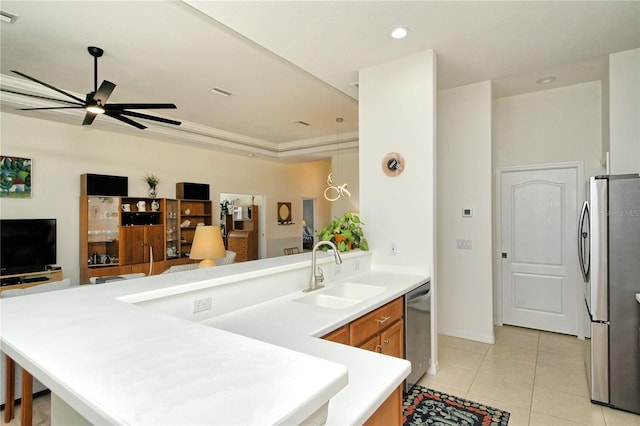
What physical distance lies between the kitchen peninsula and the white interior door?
330cm

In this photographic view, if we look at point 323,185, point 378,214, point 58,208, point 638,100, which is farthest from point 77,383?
point 323,185

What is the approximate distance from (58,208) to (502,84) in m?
6.37

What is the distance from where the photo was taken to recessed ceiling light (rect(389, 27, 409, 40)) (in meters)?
2.66

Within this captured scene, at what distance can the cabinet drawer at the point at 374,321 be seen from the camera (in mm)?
1912

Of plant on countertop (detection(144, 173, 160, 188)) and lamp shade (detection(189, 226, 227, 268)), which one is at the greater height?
plant on countertop (detection(144, 173, 160, 188))

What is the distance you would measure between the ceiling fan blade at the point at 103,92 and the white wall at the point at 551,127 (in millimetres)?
4357

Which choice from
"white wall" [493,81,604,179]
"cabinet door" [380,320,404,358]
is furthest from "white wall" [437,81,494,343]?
"cabinet door" [380,320,404,358]

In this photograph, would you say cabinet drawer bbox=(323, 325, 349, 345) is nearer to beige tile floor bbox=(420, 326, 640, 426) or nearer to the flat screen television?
beige tile floor bbox=(420, 326, 640, 426)

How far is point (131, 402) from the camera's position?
630 mm

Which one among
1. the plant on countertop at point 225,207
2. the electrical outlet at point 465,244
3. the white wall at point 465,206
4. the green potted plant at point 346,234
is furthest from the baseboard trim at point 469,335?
the plant on countertop at point 225,207

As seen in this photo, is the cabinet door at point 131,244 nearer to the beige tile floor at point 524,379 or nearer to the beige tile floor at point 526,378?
the beige tile floor at point 524,379

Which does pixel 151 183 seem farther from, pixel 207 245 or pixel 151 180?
pixel 207 245

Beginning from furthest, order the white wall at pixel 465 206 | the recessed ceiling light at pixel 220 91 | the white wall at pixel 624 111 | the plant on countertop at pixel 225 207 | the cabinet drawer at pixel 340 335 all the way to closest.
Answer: the plant on countertop at pixel 225 207 → the recessed ceiling light at pixel 220 91 → the white wall at pixel 465 206 → the white wall at pixel 624 111 → the cabinet drawer at pixel 340 335

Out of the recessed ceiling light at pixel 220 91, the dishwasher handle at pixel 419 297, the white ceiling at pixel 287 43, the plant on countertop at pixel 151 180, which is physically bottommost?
the dishwasher handle at pixel 419 297
